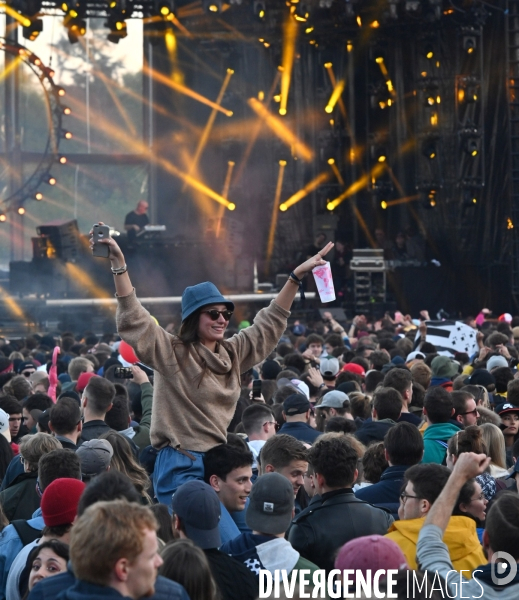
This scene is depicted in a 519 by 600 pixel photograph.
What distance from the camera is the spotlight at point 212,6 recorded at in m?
18.3

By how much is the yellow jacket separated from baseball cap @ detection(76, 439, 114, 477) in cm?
130

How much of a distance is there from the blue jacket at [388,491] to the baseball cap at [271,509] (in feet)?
3.69

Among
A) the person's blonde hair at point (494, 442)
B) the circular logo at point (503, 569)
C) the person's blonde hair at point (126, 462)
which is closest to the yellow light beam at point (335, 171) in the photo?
the person's blonde hair at point (494, 442)

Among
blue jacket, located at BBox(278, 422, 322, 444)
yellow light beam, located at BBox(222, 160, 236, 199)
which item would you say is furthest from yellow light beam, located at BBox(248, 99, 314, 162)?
blue jacket, located at BBox(278, 422, 322, 444)

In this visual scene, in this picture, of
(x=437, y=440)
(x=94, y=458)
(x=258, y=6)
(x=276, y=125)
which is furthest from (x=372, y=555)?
(x=276, y=125)

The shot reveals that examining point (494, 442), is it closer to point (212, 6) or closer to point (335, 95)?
point (212, 6)

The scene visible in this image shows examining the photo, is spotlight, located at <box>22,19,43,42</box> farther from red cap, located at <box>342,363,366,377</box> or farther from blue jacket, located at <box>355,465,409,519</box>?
blue jacket, located at <box>355,465,409,519</box>

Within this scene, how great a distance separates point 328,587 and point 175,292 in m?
17.3

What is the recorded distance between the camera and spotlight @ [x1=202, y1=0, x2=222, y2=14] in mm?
18266

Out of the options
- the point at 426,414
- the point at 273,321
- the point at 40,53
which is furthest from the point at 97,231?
the point at 40,53

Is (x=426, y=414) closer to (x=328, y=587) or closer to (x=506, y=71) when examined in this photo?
(x=328, y=587)

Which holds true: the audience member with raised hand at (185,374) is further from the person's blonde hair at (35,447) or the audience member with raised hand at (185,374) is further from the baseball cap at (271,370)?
the baseball cap at (271,370)

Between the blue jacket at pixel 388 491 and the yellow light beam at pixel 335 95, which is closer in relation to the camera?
the blue jacket at pixel 388 491

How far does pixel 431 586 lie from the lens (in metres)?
3.03
